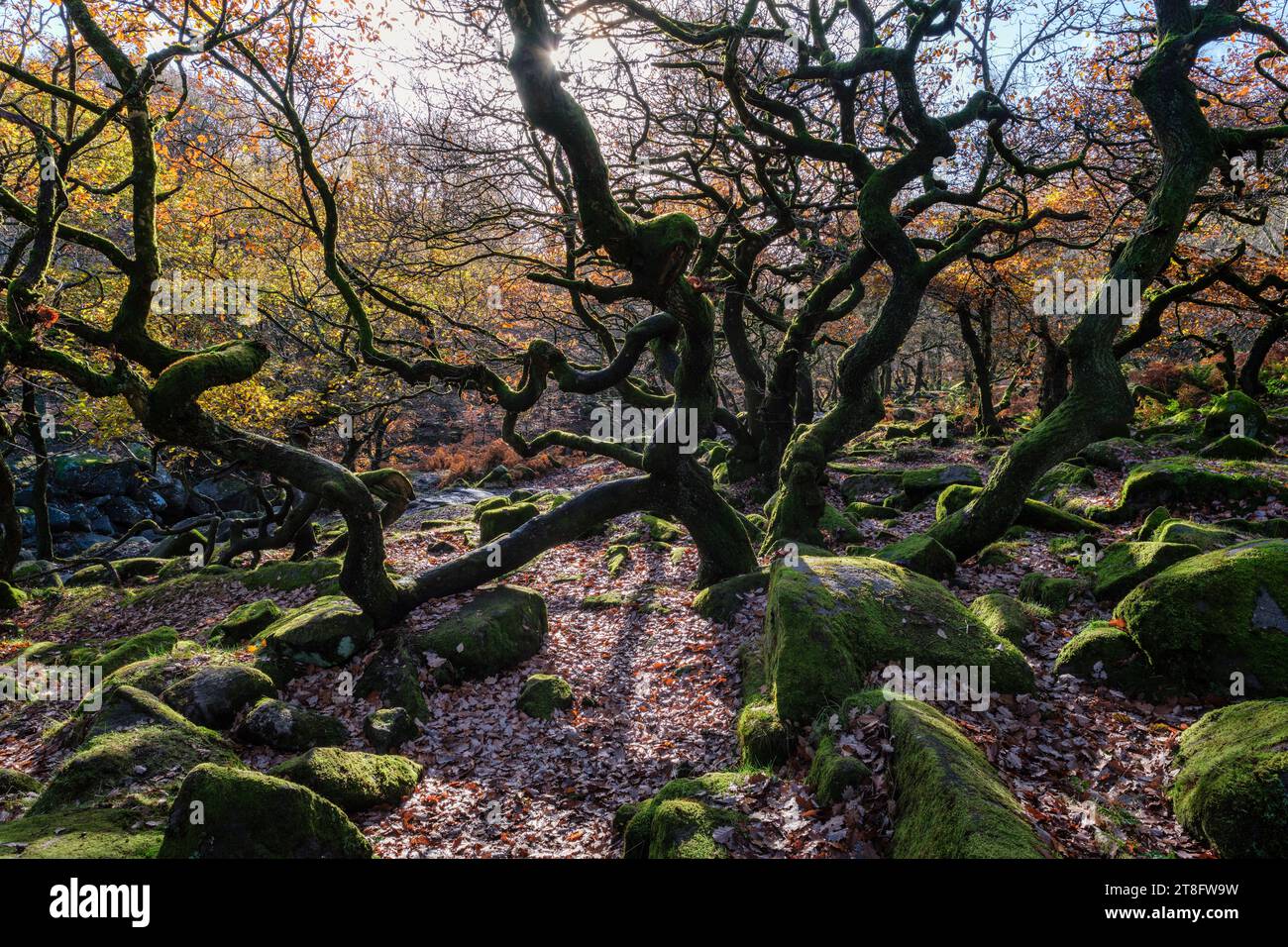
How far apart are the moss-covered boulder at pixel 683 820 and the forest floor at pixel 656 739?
0.19 m

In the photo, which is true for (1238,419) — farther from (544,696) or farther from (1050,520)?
(544,696)

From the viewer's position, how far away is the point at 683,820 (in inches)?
179

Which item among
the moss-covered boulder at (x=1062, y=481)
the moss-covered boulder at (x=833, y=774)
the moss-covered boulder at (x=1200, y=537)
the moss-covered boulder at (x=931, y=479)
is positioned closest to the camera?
the moss-covered boulder at (x=833, y=774)

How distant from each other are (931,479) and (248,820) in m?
15.3

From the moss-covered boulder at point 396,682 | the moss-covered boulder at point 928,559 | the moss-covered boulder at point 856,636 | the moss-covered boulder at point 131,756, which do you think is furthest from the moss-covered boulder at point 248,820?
the moss-covered boulder at point 928,559

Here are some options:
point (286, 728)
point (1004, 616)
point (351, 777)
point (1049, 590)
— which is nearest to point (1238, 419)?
point (1049, 590)

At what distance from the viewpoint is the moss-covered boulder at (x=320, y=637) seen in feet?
29.2

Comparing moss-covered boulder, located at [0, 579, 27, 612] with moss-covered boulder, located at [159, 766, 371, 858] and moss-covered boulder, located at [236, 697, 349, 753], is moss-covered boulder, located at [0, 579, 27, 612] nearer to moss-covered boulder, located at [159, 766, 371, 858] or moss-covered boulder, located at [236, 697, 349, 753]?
moss-covered boulder, located at [236, 697, 349, 753]

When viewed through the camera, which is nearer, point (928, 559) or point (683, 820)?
point (683, 820)

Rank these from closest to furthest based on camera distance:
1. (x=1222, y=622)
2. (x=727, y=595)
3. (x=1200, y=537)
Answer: (x=1222, y=622), (x=1200, y=537), (x=727, y=595)

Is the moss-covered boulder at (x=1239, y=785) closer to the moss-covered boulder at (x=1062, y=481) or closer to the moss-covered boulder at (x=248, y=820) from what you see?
the moss-covered boulder at (x=248, y=820)
